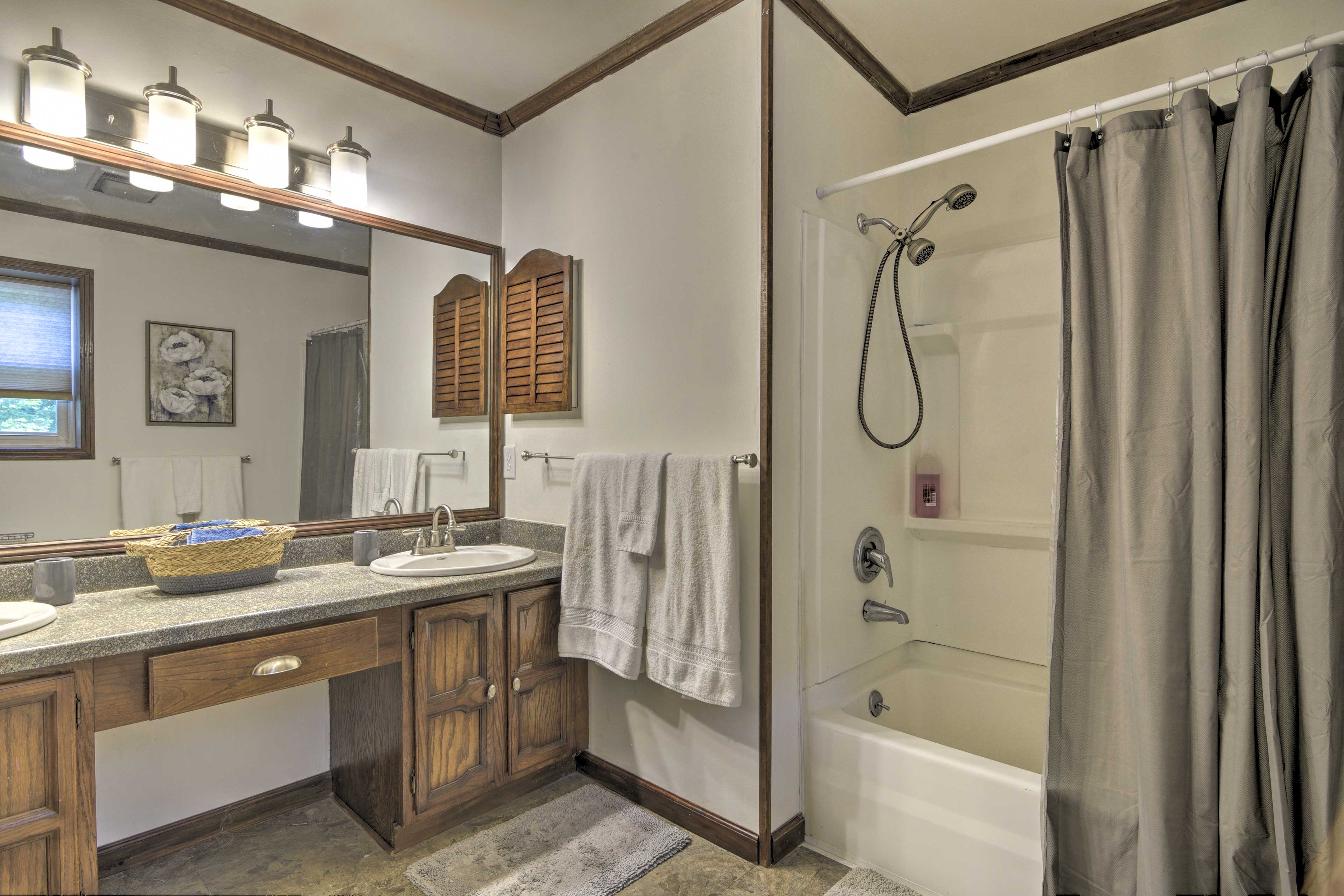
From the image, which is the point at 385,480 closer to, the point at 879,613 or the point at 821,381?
the point at 821,381

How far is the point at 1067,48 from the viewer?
7.07 feet

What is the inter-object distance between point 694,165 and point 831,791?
1.82 meters

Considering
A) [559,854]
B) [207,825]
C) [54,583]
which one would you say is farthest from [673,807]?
[54,583]

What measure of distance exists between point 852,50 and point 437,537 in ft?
6.86

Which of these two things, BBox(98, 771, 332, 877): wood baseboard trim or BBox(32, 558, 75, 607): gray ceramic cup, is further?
BBox(98, 771, 332, 877): wood baseboard trim

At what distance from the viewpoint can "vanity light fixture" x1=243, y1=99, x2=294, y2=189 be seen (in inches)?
79.0

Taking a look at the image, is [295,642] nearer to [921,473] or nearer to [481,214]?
[481,214]

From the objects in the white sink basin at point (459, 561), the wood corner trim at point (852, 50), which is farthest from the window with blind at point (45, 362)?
the wood corner trim at point (852, 50)

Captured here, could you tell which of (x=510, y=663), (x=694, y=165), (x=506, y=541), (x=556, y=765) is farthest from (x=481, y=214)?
(x=556, y=765)

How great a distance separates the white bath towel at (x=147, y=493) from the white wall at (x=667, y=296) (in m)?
1.07

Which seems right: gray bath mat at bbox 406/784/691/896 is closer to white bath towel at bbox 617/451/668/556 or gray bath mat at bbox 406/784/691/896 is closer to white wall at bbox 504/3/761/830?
white wall at bbox 504/3/761/830

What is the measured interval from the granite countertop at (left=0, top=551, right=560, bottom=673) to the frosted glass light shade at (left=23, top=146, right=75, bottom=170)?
107 cm

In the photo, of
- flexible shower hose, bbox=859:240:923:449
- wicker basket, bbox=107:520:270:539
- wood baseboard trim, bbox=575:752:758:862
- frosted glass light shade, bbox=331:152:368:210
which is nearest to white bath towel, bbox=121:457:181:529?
wicker basket, bbox=107:520:270:539

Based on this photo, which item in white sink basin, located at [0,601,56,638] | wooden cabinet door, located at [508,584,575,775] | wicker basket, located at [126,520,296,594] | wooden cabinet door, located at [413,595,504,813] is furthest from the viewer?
wooden cabinet door, located at [508,584,575,775]
